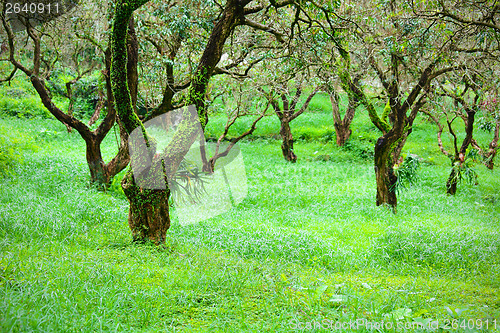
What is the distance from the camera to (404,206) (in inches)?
383

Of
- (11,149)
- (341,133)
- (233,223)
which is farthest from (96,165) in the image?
(341,133)

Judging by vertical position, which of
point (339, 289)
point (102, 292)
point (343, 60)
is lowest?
point (339, 289)

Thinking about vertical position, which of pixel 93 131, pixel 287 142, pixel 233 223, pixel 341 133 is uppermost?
pixel 93 131

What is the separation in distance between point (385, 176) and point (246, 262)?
5.72 meters

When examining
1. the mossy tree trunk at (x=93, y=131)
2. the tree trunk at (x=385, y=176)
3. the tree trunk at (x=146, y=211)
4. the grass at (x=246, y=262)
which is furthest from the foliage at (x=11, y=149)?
the tree trunk at (x=385, y=176)

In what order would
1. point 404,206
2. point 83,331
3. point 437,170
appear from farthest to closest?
point 437,170 < point 404,206 < point 83,331

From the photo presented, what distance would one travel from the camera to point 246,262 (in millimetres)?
4863

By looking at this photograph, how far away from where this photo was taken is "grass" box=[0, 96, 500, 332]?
119 inches

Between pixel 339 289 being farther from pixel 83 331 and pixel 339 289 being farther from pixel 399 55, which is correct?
pixel 399 55

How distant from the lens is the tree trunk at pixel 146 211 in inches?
196

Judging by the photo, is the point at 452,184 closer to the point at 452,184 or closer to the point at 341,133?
the point at 452,184

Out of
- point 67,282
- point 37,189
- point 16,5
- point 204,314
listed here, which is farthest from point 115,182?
point 204,314

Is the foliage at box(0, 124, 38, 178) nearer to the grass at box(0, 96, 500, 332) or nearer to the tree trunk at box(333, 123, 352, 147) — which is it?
the grass at box(0, 96, 500, 332)

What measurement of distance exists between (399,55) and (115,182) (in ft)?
25.1
